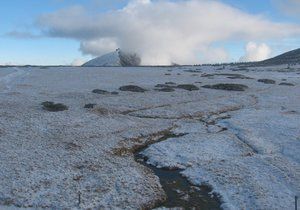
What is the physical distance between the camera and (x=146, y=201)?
19.7 metres

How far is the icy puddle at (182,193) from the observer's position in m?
19.8

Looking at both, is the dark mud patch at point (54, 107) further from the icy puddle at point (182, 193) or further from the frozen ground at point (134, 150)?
the icy puddle at point (182, 193)

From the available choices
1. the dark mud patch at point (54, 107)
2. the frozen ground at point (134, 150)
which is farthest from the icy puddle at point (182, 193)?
the dark mud patch at point (54, 107)

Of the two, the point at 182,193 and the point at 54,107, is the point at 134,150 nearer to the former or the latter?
the point at 182,193

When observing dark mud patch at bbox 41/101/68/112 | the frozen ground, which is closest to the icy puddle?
the frozen ground

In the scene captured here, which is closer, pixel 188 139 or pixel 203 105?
pixel 188 139

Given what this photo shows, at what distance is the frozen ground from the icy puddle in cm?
43

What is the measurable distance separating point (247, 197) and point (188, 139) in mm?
9644

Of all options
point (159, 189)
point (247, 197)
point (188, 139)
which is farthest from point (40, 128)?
point (247, 197)

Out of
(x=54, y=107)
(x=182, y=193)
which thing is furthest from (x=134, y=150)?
(x=54, y=107)

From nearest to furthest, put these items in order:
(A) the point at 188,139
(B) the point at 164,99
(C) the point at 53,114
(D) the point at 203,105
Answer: (A) the point at 188,139 < (C) the point at 53,114 < (D) the point at 203,105 < (B) the point at 164,99

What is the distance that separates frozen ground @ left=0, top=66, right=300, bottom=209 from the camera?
794 inches

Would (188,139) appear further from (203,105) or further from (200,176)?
(203,105)

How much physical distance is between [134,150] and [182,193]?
22.3 feet
